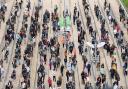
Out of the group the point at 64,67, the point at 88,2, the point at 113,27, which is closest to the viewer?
the point at 64,67

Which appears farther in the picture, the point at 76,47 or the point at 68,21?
the point at 68,21

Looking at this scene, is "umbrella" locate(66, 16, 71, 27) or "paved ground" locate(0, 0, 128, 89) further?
"umbrella" locate(66, 16, 71, 27)

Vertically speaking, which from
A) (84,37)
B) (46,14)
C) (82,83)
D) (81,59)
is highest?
(46,14)

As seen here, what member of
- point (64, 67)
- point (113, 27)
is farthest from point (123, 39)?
point (64, 67)

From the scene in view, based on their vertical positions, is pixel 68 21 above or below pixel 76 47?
above

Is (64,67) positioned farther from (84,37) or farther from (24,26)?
(24,26)

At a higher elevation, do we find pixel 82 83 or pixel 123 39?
pixel 123 39

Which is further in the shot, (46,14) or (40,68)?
(46,14)

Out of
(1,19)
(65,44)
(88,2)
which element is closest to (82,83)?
(65,44)

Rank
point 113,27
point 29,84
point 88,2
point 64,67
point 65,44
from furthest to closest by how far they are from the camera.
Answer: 1. point 88,2
2. point 113,27
3. point 65,44
4. point 64,67
5. point 29,84

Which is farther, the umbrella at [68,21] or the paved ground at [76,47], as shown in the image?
the umbrella at [68,21]
